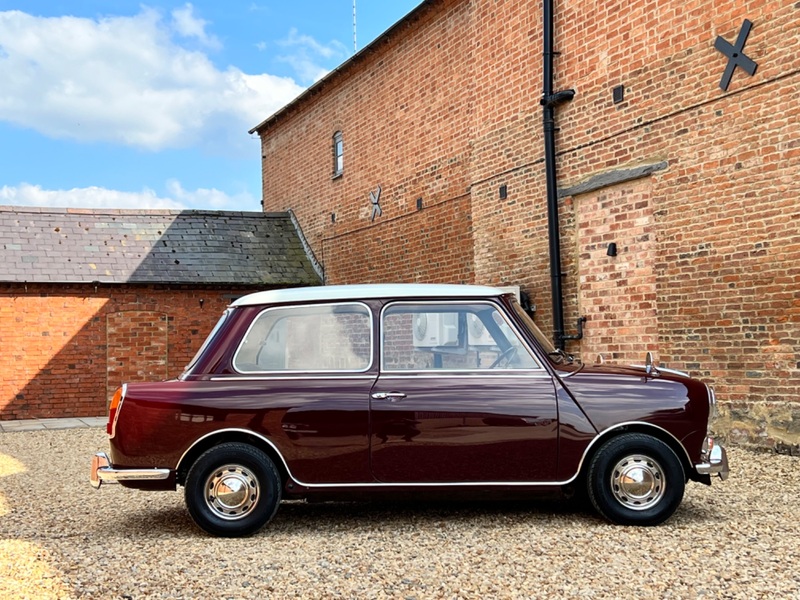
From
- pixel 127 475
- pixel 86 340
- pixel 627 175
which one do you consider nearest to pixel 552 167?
pixel 627 175

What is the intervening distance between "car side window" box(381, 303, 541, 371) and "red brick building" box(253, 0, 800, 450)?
381 centimetres

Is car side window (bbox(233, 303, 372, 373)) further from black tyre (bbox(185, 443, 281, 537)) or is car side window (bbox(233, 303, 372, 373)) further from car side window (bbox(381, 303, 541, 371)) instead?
black tyre (bbox(185, 443, 281, 537))

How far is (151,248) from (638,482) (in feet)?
46.7

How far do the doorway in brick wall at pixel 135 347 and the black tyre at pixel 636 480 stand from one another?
12.6m

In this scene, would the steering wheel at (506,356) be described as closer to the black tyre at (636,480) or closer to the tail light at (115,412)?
the black tyre at (636,480)

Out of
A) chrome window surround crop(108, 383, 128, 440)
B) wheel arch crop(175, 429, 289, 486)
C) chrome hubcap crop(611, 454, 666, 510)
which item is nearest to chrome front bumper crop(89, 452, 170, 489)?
wheel arch crop(175, 429, 289, 486)

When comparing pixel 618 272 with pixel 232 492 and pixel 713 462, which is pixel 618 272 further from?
pixel 232 492

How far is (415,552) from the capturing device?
482 cm

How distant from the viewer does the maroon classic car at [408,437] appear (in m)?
5.31

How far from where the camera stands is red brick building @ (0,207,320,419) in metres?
15.8

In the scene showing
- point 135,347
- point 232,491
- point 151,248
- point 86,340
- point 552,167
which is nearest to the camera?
point 232,491

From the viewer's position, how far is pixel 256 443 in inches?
213

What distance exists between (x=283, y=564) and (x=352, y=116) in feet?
43.4

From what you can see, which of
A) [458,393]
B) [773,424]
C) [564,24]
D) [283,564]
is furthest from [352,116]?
[283,564]
